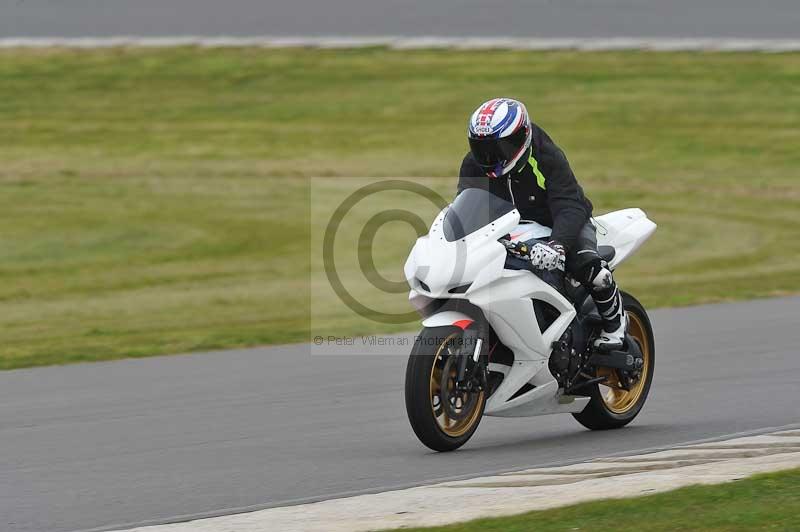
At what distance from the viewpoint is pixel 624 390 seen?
8.78 m

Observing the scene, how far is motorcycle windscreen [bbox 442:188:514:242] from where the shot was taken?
775 cm

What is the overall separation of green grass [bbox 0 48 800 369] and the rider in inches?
194

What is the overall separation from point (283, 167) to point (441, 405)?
1594cm

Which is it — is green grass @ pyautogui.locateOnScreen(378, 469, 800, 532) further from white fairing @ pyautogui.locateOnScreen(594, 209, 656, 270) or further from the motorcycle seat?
white fairing @ pyautogui.locateOnScreen(594, 209, 656, 270)

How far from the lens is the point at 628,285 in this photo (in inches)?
642

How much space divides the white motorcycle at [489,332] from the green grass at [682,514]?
1.26 metres

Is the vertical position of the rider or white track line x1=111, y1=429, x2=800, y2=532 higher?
the rider

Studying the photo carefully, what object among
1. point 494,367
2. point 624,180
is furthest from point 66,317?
point 624,180

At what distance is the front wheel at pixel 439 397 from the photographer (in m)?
7.52

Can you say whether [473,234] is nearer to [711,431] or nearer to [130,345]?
[711,431]

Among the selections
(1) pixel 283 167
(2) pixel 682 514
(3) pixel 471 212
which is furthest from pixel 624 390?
(1) pixel 283 167

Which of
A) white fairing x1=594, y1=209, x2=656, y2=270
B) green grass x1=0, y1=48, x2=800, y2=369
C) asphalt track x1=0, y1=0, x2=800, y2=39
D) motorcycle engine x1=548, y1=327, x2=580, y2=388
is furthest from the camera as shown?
asphalt track x1=0, y1=0, x2=800, y2=39

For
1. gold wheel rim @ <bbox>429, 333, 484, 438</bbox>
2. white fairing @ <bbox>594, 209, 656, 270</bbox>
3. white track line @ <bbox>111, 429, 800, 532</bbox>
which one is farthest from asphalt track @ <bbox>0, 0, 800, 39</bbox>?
white track line @ <bbox>111, 429, 800, 532</bbox>

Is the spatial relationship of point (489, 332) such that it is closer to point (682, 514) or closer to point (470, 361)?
point (470, 361)
